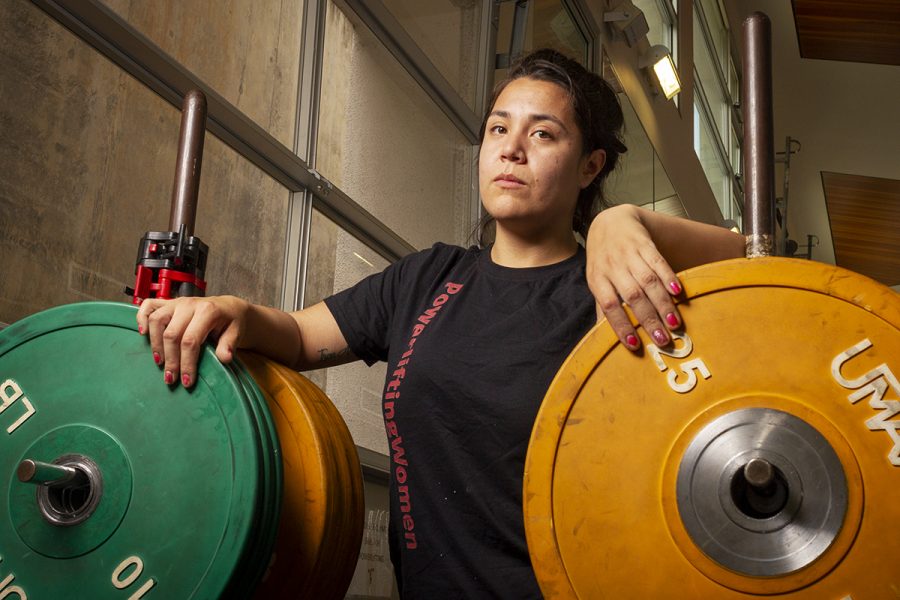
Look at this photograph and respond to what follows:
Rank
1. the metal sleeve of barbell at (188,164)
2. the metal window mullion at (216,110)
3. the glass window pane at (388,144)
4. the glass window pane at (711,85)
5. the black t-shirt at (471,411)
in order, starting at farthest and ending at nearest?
1. the glass window pane at (711,85)
2. the glass window pane at (388,144)
3. the metal window mullion at (216,110)
4. the metal sleeve of barbell at (188,164)
5. the black t-shirt at (471,411)

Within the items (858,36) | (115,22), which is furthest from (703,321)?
(858,36)

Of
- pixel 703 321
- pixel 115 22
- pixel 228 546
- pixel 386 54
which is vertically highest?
pixel 386 54

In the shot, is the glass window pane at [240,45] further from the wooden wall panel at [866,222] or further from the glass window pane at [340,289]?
the wooden wall panel at [866,222]

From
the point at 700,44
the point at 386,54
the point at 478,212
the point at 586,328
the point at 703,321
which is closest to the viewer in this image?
the point at 703,321

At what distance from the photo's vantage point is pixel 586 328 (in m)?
1.17

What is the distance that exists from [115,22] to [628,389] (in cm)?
140

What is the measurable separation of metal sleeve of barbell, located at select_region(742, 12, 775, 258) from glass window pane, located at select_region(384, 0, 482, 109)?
222 centimetres

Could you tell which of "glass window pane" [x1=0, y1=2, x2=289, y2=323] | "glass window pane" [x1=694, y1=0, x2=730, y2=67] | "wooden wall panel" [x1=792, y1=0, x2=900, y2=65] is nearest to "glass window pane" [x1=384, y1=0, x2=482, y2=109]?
"glass window pane" [x1=0, y1=2, x2=289, y2=323]

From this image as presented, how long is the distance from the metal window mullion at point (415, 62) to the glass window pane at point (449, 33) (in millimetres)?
78

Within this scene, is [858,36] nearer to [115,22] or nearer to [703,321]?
[115,22]

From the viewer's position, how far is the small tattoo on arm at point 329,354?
133 cm

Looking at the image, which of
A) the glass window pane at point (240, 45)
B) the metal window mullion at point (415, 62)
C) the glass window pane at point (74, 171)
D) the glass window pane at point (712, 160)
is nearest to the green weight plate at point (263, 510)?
the glass window pane at point (74, 171)

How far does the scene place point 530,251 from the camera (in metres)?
1.31

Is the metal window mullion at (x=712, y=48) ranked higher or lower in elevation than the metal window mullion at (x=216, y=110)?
higher
